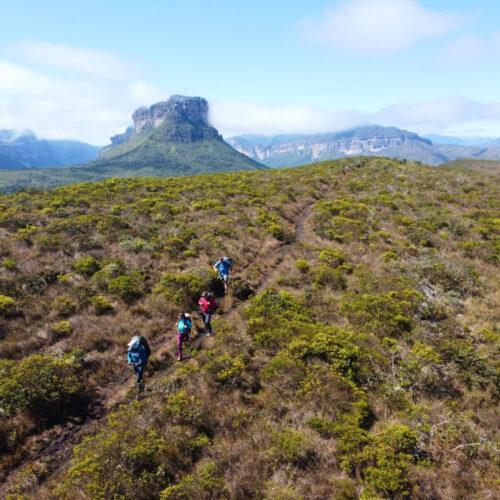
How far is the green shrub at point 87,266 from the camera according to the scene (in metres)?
13.8

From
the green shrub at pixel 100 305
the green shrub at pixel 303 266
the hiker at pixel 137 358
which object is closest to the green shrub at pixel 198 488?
the hiker at pixel 137 358

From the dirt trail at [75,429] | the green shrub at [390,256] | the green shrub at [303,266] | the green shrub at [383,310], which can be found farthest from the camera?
the green shrub at [390,256]

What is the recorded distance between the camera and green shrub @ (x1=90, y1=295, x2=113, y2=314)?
11.4m

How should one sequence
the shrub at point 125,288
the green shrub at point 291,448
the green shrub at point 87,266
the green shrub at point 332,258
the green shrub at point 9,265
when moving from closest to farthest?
the green shrub at point 291,448, the shrub at point 125,288, the green shrub at point 9,265, the green shrub at point 87,266, the green shrub at point 332,258

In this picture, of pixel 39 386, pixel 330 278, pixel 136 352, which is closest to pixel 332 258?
pixel 330 278

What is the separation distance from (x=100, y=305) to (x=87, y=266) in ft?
11.7

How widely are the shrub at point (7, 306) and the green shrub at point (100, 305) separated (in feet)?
8.71

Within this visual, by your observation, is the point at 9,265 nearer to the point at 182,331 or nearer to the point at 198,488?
the point at 182,331

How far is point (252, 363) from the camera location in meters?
8.60

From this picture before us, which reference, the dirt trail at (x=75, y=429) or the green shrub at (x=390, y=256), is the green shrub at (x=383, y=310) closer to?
the green shrub at (x=390, y=256)

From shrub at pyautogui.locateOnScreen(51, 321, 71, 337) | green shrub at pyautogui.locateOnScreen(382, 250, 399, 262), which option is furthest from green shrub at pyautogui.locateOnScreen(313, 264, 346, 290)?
shrub at pyautogui.locateOnScreen(51, 321, 71, 337)

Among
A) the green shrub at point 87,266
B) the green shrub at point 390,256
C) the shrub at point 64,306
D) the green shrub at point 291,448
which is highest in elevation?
the green shrub at point 87,266

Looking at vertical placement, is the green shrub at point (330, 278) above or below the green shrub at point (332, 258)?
below

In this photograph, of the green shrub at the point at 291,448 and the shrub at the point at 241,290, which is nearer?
the green shrub at the point at 291,448
